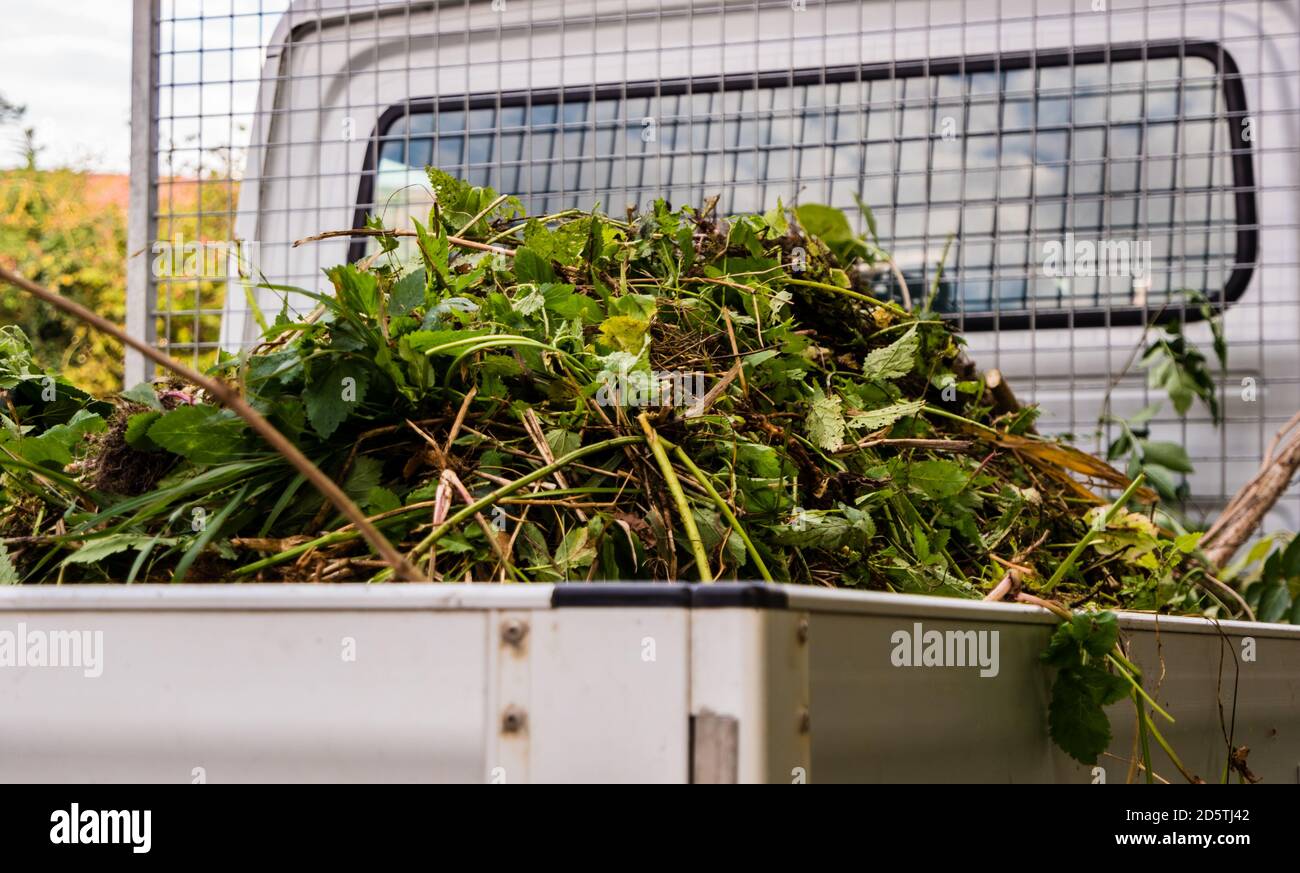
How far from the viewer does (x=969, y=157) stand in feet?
8.36

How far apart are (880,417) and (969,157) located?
1171mm

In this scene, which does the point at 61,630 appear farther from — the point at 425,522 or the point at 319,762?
the point at 425,522

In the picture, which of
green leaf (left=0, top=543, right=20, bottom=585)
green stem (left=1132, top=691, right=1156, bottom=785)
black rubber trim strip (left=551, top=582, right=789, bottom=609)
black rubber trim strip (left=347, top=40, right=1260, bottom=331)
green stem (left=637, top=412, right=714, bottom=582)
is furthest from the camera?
black rubber trim strip (left=347, top=40, right=1260, bottom=331)

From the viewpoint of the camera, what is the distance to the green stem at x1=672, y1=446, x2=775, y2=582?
1171 millimetres

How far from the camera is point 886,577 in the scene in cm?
139

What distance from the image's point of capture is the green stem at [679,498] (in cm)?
109

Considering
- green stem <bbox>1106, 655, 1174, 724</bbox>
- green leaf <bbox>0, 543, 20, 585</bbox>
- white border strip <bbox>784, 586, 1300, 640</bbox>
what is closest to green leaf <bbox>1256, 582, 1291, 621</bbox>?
white border strip <bbox>784, 586, 1300, 640</bbox>

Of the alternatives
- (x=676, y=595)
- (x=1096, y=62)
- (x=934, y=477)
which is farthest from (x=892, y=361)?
(x=1096, y=62)

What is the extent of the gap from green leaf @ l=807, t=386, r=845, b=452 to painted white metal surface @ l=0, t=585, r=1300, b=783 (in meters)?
0.44

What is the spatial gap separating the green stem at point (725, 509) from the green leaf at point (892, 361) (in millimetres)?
536

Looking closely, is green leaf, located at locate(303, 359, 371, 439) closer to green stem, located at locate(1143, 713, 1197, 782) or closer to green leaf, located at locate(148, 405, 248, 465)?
green leaf, located at locate(148, 405, 248, 465)

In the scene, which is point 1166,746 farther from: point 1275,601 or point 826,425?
point 1275,601
